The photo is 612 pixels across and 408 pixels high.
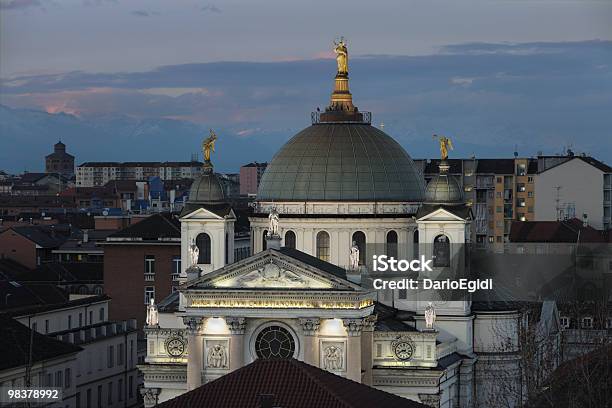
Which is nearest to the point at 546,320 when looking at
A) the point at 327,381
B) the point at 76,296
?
the point at 76,296

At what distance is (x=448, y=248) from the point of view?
102 m

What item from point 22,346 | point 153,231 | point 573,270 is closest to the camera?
point 22,346

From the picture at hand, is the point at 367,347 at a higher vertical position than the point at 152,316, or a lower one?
lower

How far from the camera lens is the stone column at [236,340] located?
94.7 meters

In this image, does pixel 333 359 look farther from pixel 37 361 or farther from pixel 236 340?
pixel 37 361

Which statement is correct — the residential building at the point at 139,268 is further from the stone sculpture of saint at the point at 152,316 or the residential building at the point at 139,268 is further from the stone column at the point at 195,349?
the stone column at the point at 195,349

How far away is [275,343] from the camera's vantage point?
95062 millimetres

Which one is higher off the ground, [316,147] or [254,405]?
[316,147]

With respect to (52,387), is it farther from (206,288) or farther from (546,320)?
(546,320)

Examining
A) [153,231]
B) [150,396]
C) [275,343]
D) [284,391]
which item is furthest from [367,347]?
[153,231]

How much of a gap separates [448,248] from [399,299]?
4514 millimetres

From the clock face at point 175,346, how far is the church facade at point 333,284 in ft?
0.21

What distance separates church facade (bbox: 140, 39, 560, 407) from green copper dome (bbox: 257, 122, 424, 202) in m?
0.07

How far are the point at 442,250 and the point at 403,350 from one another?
7.10m
